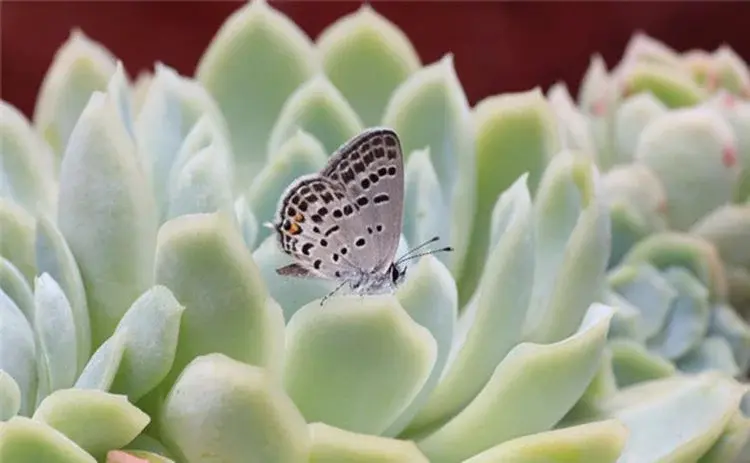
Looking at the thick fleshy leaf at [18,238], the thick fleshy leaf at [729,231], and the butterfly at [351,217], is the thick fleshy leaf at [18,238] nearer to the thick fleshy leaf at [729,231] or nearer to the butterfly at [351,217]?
the butterfly at [351,217]

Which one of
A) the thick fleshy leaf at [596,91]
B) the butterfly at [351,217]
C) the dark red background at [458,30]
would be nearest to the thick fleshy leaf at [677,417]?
the butterfly at [351,217]

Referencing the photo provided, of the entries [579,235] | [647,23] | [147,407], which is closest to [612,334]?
[579,235]

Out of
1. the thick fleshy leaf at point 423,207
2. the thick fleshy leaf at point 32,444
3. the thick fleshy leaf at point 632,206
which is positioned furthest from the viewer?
the thick fleshy leaf at point 632,206

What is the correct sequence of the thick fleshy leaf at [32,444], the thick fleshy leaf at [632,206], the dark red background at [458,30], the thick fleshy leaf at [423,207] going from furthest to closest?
the dark red background at [458,30] < the thick fleshy leaf at [632,206] < the thick fleshy leaf at [423,207] < the thick fleshy leaf at [32,444]

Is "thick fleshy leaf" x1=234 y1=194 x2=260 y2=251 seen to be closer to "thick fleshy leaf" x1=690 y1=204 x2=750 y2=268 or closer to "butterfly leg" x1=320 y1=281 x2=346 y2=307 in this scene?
"butterfly leg" x1=320 y1=281 x2=346 y2=307

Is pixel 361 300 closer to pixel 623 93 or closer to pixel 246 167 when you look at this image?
pixel 246 167

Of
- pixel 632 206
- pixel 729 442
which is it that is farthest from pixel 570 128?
pixel 729 442
